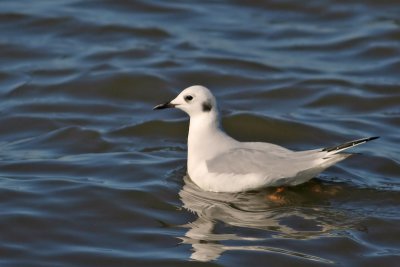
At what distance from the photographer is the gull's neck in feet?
32.0

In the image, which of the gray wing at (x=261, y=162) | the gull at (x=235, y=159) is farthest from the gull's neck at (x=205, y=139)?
the gray wing at (x=261, y=162)

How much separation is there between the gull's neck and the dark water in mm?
273

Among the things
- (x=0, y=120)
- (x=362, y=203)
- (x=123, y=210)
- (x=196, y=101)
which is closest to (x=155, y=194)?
(x=123, y=210)

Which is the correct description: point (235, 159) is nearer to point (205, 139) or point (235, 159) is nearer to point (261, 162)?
point (261, 162)

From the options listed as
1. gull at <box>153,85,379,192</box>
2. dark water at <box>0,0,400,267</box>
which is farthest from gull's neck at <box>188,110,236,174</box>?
dark water at <box>0,0,400,267</box>

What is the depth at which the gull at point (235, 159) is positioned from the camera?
361 inches

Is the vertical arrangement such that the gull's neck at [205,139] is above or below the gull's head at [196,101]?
below

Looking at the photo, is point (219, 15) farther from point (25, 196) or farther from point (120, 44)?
point (25, 196)

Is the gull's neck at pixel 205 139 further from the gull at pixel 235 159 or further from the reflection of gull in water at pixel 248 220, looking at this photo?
the reflection of gull in water at pixel 248 220

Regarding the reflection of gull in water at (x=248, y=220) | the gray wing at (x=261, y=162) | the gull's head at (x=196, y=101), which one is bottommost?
the reflection of gull in water at (x=248, y=220)

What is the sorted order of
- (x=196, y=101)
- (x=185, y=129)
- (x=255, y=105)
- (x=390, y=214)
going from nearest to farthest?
1. (x=390, y=214)
2. (x=196, y=101)
3. (x=185, y=129)
4. (x=255, y=105)

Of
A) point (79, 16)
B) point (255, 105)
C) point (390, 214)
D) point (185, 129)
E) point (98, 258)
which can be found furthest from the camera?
point (79, 16)

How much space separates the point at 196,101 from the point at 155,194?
1.08 m

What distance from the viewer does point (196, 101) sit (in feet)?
32.8
